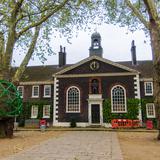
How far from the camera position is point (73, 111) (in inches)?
1261

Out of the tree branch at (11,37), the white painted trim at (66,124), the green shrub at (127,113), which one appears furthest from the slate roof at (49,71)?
the tree branch at (11,37)

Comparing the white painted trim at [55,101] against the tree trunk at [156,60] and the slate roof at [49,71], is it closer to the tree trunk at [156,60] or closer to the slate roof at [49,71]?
the slate roof at [49,71]

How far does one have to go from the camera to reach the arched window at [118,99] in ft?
102

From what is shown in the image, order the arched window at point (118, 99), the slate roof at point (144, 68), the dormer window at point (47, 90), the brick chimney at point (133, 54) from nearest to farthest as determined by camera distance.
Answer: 1. the arched window at point (118, 99)
2. the slate roof at point (144, 68)
3. the dormer window at point (47, 90)
4. the brick chimney at point (133, 54)

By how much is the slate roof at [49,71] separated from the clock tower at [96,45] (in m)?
4.56

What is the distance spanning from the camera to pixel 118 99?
3128 centimetres

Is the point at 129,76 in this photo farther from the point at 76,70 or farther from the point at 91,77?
the point at 76,70

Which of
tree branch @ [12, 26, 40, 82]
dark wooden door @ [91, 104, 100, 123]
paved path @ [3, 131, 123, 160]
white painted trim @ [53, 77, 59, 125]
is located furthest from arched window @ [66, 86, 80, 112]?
paved path @ [3, 131, 123, 160]

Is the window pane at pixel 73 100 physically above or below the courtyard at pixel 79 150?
above

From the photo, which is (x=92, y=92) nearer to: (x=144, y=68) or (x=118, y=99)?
(x=118, y=99)

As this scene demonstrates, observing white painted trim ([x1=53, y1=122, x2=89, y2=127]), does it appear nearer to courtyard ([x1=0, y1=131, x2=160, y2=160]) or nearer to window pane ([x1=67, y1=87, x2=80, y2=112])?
window pane ([x1=67, y1=87, x2=80, y2=112])

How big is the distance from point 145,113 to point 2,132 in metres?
20.1

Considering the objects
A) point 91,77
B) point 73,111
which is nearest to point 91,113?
point 73,111

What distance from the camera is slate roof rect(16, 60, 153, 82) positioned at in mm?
34088
